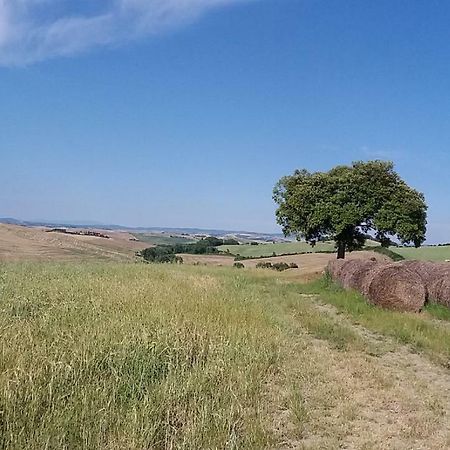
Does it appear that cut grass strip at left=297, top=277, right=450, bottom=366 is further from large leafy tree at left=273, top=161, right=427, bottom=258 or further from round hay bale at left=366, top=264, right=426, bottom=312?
large leafy tree at left=273, top=161, right=427, bottom=258

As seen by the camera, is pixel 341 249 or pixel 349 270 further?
pixel 341 249

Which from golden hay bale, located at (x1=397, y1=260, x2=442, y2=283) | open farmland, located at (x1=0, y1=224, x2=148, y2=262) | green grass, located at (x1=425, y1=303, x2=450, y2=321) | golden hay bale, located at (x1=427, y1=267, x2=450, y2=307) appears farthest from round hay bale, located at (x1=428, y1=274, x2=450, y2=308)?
open farmland, located at (x1=0, y1=224, x2=148, y2=262)

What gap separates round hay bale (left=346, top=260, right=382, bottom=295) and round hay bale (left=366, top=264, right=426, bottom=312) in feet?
2.96

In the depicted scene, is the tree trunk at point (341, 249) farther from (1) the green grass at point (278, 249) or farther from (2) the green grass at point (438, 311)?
(1) the green grass at point (278, 249)

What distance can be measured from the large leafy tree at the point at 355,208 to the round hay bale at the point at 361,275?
41.4 feet

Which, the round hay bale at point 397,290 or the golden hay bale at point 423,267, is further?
the golden hay bale at point 423,267

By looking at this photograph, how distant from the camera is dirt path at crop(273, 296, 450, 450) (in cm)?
512

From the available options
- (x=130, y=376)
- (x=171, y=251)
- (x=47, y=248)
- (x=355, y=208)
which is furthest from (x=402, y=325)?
(x=171, y=251)

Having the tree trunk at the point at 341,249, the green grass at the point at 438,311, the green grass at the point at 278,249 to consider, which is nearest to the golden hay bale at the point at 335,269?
the green grass at the point at 438,311

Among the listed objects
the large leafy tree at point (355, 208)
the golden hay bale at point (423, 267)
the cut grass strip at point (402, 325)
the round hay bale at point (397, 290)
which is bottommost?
the cut grass strip at point (402, 325)

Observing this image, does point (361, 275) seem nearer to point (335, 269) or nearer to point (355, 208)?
point (335, 269)

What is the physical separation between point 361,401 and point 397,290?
434 inches

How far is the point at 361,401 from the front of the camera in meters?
6.20

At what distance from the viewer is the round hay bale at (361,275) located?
18.5m
